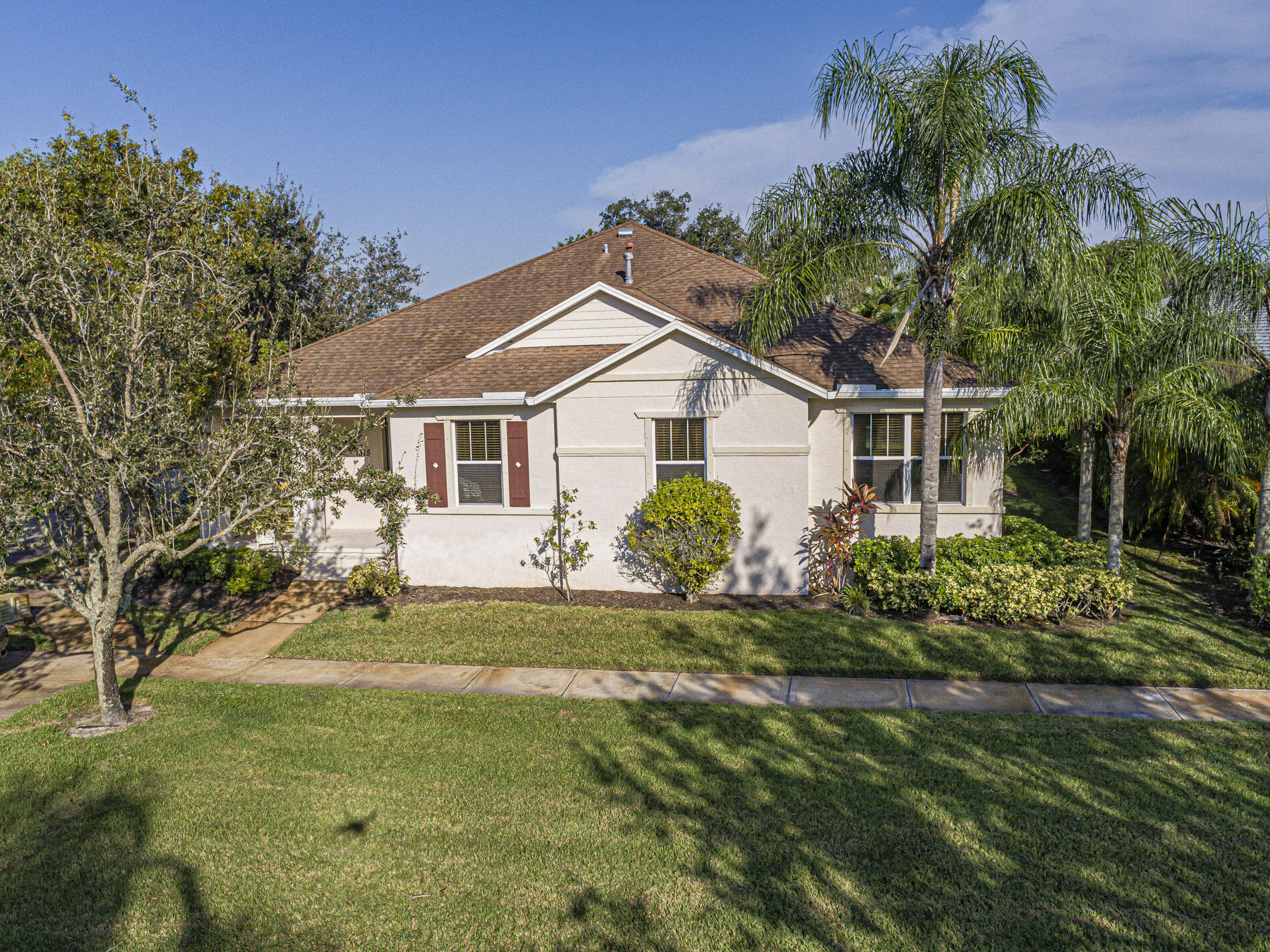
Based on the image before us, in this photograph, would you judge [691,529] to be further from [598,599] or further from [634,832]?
[634,832]

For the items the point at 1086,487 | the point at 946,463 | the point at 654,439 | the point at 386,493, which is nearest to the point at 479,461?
the point at 654,439

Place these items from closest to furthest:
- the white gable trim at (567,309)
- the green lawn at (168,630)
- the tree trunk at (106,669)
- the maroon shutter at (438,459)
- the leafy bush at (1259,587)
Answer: the tree trunk at (106,669)
the leafy bush at (1259,587)
the green lawn at (168,630)
the maroon shutter at (438,459)
the white gable trim at (567,309)

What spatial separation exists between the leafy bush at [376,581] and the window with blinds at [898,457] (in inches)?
307

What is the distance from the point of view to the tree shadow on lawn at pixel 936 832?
17.4 feet

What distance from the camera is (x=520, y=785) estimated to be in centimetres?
734

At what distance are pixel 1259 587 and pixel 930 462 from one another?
14.6ft

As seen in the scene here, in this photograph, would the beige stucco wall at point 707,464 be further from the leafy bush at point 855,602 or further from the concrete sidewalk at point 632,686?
the concrete sidewalk at point 632,686

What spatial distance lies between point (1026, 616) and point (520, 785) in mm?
7508

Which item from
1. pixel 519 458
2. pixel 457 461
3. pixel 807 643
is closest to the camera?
pixel 807 643

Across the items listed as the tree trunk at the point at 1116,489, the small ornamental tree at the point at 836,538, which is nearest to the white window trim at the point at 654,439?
the small ornamental tree at the point at 836,538

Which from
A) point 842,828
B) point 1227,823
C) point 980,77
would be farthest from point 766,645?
point 980,77

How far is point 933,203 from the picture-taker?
38.0 feet

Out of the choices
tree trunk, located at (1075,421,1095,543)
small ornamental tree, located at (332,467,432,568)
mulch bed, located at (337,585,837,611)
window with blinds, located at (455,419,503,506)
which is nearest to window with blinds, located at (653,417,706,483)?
mulch bed, located at (337,585,837,611)

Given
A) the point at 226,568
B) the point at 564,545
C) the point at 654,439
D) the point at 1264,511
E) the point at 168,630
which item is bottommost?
the point at 168,630
